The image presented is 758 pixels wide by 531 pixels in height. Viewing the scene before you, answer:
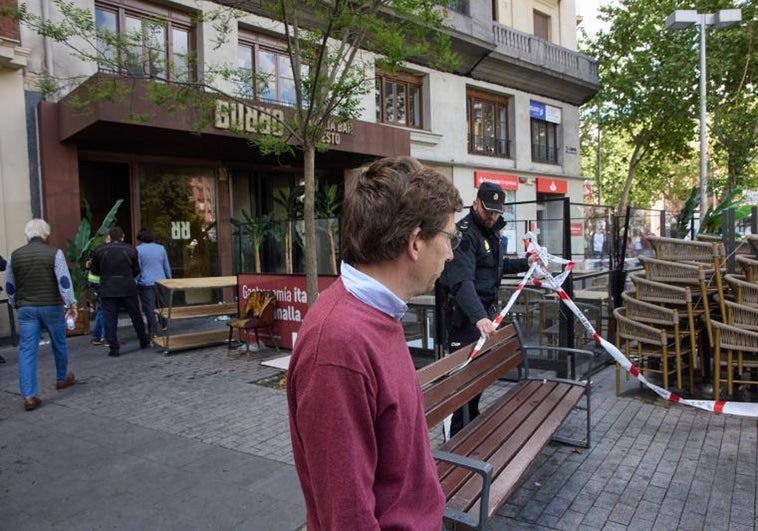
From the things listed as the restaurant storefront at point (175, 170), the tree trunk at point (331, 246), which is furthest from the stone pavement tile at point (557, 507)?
the restaurant storefront at point (175, 170)

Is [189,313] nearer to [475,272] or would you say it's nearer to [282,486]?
[282,486]

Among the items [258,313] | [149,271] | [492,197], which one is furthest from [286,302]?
[492,197]

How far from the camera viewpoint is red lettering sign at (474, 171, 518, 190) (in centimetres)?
1836

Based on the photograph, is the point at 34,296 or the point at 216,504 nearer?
the point at 216,504

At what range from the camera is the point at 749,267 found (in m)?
5.13

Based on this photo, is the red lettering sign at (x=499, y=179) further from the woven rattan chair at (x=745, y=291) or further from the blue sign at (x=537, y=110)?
the woven rattan chair at (x=745, y=291)

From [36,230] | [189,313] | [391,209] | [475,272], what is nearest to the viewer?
[391,209]

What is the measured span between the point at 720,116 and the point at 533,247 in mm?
17372

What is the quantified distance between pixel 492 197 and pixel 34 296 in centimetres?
490

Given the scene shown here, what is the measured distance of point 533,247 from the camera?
5445mm

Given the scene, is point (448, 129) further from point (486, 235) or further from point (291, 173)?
point (486, 235)

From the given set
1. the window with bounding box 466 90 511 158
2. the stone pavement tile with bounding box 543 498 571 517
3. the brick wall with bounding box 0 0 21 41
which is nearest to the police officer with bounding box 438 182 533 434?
the stone pavement tile with bounding box 543 498 571 517

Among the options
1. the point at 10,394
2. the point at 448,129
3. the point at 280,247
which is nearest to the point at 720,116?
the point at 448,129

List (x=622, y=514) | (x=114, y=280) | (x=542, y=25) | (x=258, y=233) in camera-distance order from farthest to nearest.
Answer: (x=542, y=25) → (x=258, y=233) → (x=114, y=280) → (x=622, y=514)
